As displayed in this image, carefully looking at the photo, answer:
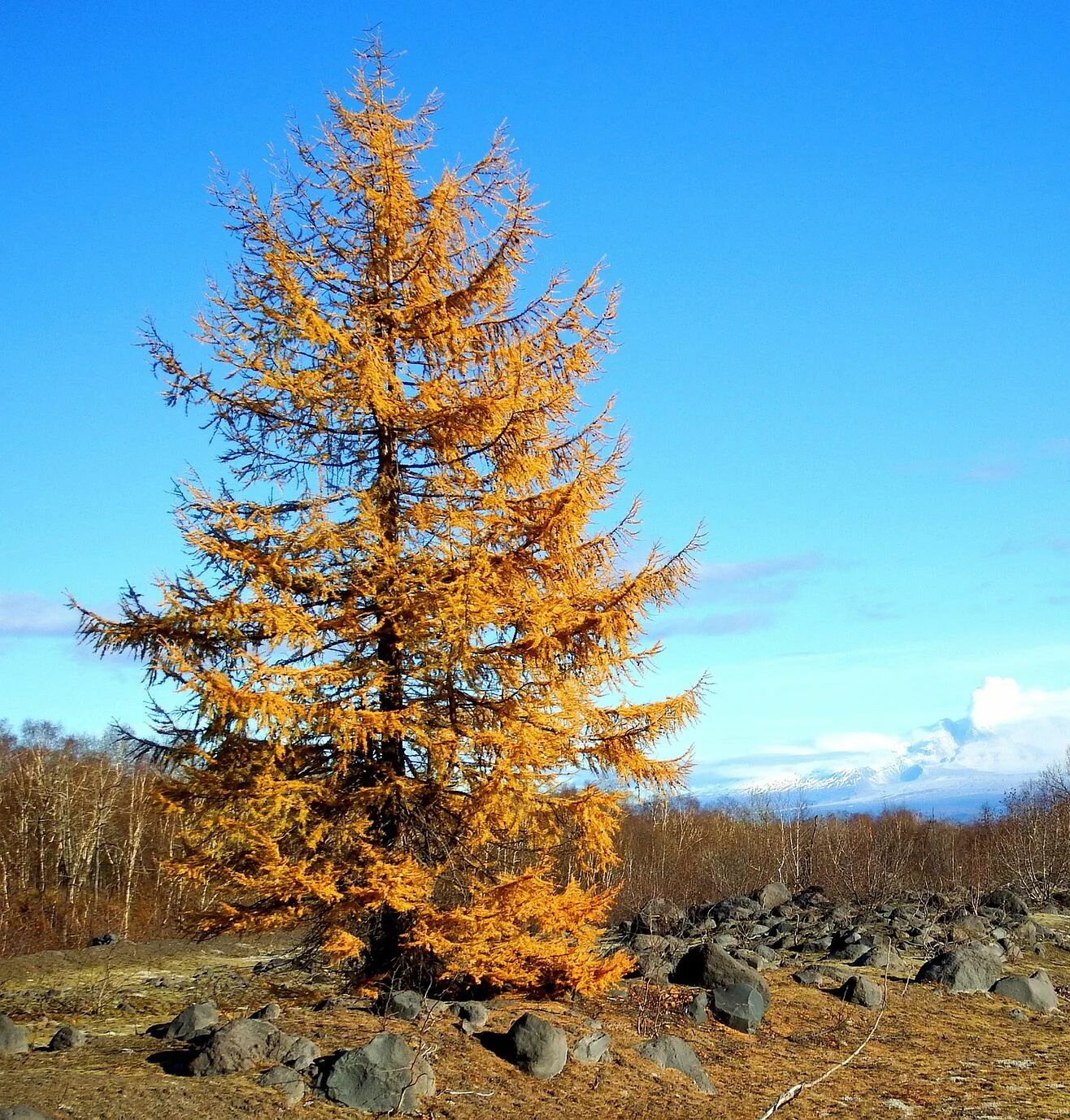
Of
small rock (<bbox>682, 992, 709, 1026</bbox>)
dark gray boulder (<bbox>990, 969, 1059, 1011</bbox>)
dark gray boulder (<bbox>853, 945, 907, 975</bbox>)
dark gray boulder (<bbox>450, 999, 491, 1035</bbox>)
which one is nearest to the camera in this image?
dark gray boulder (<bbox>450, 999, 491, 1035</bbox>)

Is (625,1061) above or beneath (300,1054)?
beneath

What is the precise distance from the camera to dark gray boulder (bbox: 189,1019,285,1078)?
24.4 ft

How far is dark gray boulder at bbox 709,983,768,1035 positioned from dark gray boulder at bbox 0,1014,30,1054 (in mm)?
6479

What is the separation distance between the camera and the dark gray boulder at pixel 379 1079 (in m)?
7.35

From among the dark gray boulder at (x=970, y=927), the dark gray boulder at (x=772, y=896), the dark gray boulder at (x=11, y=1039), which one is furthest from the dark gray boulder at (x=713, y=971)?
the dark gray boulder at (x=772, y=896)

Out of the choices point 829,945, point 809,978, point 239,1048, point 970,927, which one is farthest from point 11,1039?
point 970,927

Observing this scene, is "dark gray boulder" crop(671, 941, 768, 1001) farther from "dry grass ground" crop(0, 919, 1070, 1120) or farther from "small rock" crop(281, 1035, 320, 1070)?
"small rock" crop(281, 1035, 320, 1070)

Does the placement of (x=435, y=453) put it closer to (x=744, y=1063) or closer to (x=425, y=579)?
(x=425, y=579)

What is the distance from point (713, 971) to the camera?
1130cm

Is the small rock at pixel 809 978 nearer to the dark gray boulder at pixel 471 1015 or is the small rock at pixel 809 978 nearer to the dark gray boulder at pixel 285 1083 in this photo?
the dark gray boulder at pixel 471 1015

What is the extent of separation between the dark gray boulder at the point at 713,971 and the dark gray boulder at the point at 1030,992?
360cm

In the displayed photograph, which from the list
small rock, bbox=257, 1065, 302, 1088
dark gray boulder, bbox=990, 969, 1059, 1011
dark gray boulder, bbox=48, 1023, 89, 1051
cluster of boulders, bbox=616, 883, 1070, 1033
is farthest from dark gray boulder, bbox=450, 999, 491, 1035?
dark gray boulder, bbox=990, 969, 1059, 1011

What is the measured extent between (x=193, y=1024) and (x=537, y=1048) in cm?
285

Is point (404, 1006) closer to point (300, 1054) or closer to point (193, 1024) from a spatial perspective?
point (300, 1054)
